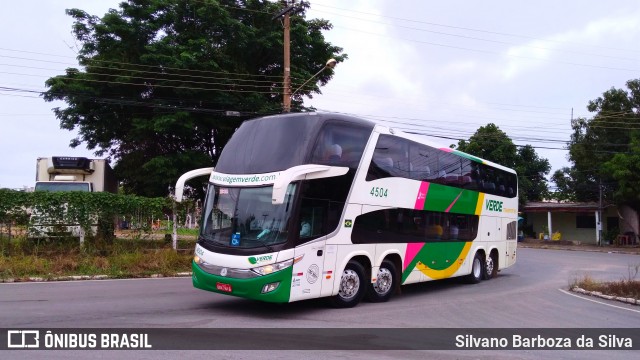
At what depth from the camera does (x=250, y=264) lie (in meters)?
9.29

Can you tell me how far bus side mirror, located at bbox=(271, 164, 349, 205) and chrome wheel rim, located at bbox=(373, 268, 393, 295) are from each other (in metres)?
2.80

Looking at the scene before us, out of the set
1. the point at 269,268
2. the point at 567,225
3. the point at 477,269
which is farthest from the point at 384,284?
the point at 567,225

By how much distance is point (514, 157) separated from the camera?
1763 inches

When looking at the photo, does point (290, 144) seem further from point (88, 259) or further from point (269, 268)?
point (88, 259)

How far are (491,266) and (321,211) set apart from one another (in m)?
9.85

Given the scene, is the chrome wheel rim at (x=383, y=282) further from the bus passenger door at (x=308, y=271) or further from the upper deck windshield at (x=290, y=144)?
the upper deck windshield at (x=290, y=144)

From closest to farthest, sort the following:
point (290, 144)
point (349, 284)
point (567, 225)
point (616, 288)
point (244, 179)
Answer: point (244, 179) → point (290, 144) → point (349, 284) → point (616, 288) → point (567, 225)

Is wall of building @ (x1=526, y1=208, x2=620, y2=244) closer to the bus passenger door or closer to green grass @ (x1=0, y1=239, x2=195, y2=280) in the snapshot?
green grass @ (x1=0, y1=239, x2=195, y2=280)

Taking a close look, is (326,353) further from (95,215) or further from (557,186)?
(557,186)

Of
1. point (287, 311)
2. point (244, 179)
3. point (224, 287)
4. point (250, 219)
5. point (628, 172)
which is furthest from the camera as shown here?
point (628, 172)

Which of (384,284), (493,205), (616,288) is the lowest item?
(616,288)

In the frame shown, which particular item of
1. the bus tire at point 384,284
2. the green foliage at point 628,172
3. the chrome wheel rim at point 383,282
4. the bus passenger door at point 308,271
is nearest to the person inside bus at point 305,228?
the bus passenger door at point 308,271

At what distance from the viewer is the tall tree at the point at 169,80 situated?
20828 mm

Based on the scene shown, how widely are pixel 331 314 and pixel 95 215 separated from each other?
35.3 ft
